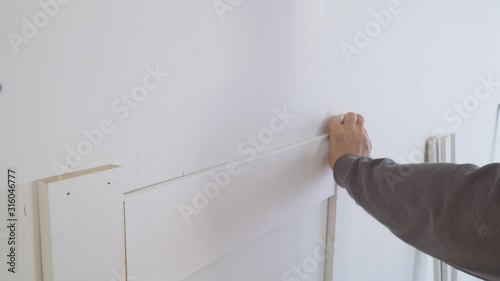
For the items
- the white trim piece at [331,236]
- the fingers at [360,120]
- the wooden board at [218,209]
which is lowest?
the white trim piece at [331,236]

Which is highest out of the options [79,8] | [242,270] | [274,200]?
[79,8]

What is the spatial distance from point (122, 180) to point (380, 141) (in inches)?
34.8

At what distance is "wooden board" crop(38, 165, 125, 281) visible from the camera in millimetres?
438

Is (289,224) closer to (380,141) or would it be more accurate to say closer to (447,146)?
(380,141)

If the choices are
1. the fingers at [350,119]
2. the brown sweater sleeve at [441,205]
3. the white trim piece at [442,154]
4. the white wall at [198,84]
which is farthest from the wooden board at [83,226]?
the white trim piece at [442,154]

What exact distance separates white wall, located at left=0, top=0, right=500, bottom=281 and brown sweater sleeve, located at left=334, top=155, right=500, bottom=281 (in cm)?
19

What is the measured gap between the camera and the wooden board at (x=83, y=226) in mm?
438

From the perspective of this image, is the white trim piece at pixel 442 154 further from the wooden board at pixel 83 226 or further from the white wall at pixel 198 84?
the wooden board at pixel 83 226

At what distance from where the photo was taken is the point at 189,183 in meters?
0.61

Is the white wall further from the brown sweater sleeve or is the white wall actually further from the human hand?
the brown sweater sleeve

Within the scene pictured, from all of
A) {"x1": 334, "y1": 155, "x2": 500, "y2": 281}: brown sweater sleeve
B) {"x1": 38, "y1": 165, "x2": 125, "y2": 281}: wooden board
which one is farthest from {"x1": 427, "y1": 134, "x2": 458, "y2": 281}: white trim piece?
{"x1": 38, "y1": 165, "x2": 125, "y2": 281}: wooden board

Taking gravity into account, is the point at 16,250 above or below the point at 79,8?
below

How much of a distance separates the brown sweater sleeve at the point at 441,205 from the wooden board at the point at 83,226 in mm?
525

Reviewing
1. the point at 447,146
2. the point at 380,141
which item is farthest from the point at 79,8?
the point at 447,146
